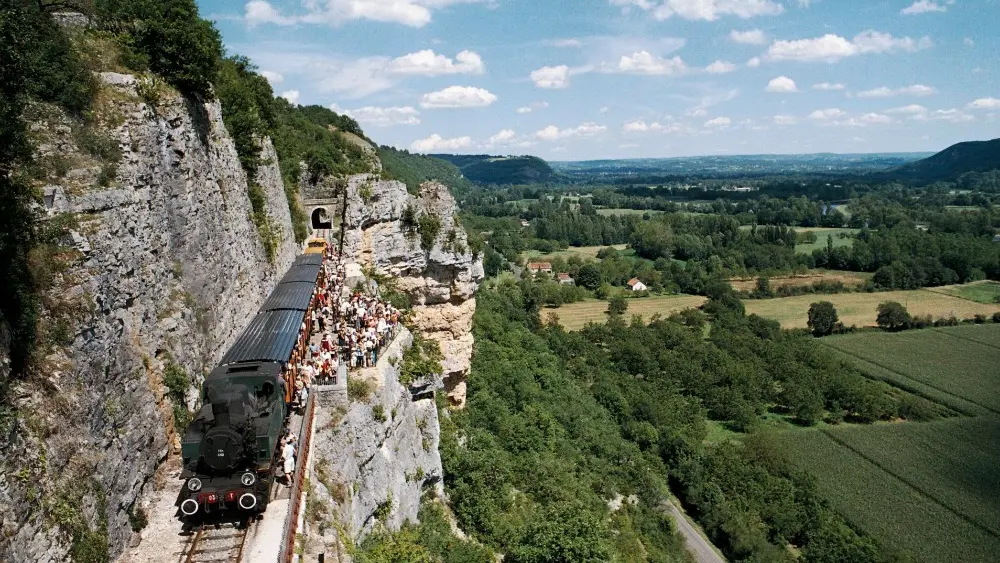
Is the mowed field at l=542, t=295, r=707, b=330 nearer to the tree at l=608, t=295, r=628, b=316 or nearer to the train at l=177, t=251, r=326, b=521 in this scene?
the tree at l=608, t=295, r=628, b=316

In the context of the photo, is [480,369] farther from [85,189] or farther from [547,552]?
[85,189]

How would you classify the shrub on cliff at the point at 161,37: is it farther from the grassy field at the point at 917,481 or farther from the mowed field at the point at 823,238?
the mowed field at the point at 823,238

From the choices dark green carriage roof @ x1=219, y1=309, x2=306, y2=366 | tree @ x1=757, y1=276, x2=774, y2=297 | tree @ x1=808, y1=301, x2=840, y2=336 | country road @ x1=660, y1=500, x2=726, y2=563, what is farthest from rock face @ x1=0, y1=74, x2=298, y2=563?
tree @ x1=757, y1=276, x2=774, y2=297

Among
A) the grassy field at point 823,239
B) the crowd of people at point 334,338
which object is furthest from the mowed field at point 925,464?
the grassy field at point 823,239

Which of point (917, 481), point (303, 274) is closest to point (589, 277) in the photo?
point (917, 481)

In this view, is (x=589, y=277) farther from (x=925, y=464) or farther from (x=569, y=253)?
(x=925, y=464)
